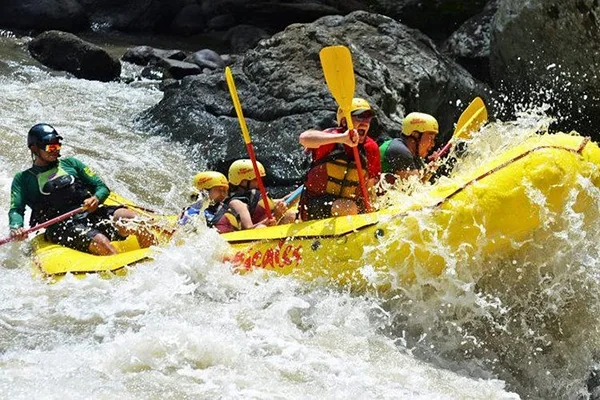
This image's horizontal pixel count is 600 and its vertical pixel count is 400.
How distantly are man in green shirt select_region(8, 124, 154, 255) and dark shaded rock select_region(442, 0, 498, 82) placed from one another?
24.4 ft

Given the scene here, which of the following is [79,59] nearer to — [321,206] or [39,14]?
[39,14]

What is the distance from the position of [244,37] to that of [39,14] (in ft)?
13.4

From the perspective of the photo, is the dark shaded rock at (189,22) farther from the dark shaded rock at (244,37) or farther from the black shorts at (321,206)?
the black shorts at (321,206)

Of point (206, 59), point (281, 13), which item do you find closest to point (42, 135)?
point (206, 59)

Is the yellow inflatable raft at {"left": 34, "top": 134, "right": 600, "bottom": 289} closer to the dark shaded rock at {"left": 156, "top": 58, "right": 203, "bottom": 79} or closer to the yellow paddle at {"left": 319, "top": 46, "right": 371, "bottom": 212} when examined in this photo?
the yellow paddle at {"left": 319, "top": 46, "right": 371, "bottom": 212}

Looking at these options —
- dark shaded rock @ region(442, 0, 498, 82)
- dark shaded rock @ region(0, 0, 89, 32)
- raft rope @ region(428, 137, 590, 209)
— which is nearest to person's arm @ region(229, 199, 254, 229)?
raft rope @ region(428, 137, 590, 209)

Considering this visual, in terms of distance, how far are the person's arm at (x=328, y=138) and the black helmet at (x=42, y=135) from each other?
1939 millimetres

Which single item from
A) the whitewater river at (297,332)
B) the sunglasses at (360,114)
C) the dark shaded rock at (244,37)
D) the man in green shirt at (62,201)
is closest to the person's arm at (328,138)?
the sunglasses at (360,114)

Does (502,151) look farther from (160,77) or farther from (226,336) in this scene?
(160,77)

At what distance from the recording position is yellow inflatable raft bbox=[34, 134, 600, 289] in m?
4.79

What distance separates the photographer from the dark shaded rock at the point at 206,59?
50.7ft

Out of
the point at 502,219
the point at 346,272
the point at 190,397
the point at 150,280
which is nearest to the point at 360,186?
the point at 346,272

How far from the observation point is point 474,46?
1313 cm

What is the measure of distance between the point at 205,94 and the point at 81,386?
6695 mm
